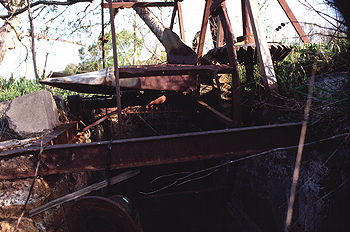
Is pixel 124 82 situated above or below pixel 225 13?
below

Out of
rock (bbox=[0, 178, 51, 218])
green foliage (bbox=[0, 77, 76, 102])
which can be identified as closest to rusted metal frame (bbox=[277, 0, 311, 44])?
rock (bbox=[0, 178, 51, 218])

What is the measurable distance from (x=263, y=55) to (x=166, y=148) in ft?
6.32

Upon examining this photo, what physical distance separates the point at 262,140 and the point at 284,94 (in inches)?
41.9

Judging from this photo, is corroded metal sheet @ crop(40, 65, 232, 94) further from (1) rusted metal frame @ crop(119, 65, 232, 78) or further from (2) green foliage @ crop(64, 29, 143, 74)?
(2) green foliage @ crop(64, 29, 143, 74)

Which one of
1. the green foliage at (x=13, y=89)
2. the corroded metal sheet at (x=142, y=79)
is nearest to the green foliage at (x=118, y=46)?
the green foliage at (x=13, y=89)

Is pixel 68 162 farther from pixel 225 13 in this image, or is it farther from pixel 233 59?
pixel 225 13

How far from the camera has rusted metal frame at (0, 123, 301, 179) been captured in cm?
229

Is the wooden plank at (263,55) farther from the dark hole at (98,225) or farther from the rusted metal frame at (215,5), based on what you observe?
the dark hole at (98,225)

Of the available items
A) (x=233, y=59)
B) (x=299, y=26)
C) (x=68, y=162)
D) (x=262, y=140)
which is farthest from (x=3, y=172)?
(x=299, y=26)

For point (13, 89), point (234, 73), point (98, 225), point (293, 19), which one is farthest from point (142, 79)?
point (13, 89)

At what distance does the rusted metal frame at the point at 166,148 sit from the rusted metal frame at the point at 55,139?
0.16 meters

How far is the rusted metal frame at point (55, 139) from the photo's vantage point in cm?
219

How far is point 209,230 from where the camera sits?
4.45 metres

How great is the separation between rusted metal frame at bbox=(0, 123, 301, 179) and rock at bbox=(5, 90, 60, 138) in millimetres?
1068
